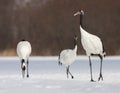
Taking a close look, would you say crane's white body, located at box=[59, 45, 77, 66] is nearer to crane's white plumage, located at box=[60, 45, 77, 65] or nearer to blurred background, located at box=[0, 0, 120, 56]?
crane's white plumage, located at box=[60, 45, 77, 65]

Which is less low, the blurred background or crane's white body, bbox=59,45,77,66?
the blurred background

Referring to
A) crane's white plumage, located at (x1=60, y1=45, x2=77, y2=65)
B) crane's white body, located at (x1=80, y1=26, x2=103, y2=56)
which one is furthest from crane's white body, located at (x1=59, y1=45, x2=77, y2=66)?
crane's white body, located at (x1=80, y1=26, x2=103, y2=56)

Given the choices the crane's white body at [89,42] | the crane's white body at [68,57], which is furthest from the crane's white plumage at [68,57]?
the crane's white body at [89,42]

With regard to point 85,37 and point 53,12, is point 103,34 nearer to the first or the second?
point 53,12

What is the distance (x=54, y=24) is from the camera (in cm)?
3195

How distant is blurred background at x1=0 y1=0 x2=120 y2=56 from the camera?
30109mm

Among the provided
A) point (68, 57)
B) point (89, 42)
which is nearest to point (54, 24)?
point (68, 57)

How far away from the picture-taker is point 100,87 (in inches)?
332

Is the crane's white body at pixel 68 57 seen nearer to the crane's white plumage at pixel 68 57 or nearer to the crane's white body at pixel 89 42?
the crane's white plumage at pixel 68 57

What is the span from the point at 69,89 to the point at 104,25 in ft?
74.5

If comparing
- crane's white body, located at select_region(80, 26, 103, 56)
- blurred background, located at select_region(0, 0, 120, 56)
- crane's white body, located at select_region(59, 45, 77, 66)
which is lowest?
crane's white body, located at select_region(59, 45, 77, 66)

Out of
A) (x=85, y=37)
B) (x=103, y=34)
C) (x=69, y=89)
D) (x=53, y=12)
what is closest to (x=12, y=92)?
(x=69, y=89)

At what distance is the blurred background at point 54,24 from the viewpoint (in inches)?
1185

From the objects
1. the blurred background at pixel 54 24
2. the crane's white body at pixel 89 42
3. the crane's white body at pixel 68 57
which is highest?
the blurred background at pixel 54 24
